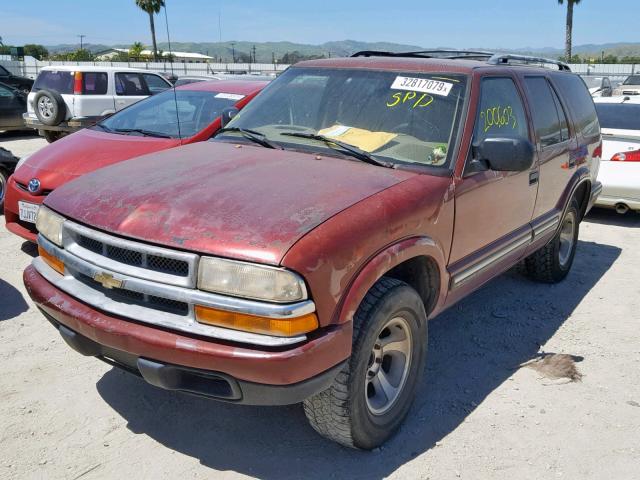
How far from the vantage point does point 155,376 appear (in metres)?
2.53

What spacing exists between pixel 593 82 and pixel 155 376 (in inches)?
865

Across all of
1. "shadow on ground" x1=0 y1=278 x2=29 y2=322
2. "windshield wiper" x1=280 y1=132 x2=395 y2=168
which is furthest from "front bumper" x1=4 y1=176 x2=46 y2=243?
"windshield wiper" x1=280 y1=132 x2=395 y2=168

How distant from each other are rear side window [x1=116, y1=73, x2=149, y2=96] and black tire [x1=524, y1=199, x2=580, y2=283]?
9.11 m

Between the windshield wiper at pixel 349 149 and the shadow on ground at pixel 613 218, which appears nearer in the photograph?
the windshield wiper at pixel 349 149

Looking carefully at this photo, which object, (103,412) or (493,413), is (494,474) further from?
(103,412)

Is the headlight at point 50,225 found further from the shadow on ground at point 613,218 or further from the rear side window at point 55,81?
the rear side window at point 55,81

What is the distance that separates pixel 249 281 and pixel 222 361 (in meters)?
0.33

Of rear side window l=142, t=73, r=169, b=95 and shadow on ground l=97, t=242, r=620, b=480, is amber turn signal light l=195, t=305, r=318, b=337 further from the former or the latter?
rear side window l=142, t=73, r=169, b=95

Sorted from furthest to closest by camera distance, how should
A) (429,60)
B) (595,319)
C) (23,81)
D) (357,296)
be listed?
(23,81), (595,319), (429,60), (357,296)

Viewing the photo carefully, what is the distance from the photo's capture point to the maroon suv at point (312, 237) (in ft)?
8.02

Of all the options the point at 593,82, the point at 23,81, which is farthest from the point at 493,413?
the point at 593,82

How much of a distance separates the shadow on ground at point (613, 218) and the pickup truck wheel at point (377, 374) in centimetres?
574

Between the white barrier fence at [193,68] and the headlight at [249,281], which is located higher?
the white barrier fence at [193,68]

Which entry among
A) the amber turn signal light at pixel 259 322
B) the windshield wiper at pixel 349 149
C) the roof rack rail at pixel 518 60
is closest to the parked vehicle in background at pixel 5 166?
the windshield wiper at pixel 349 149
